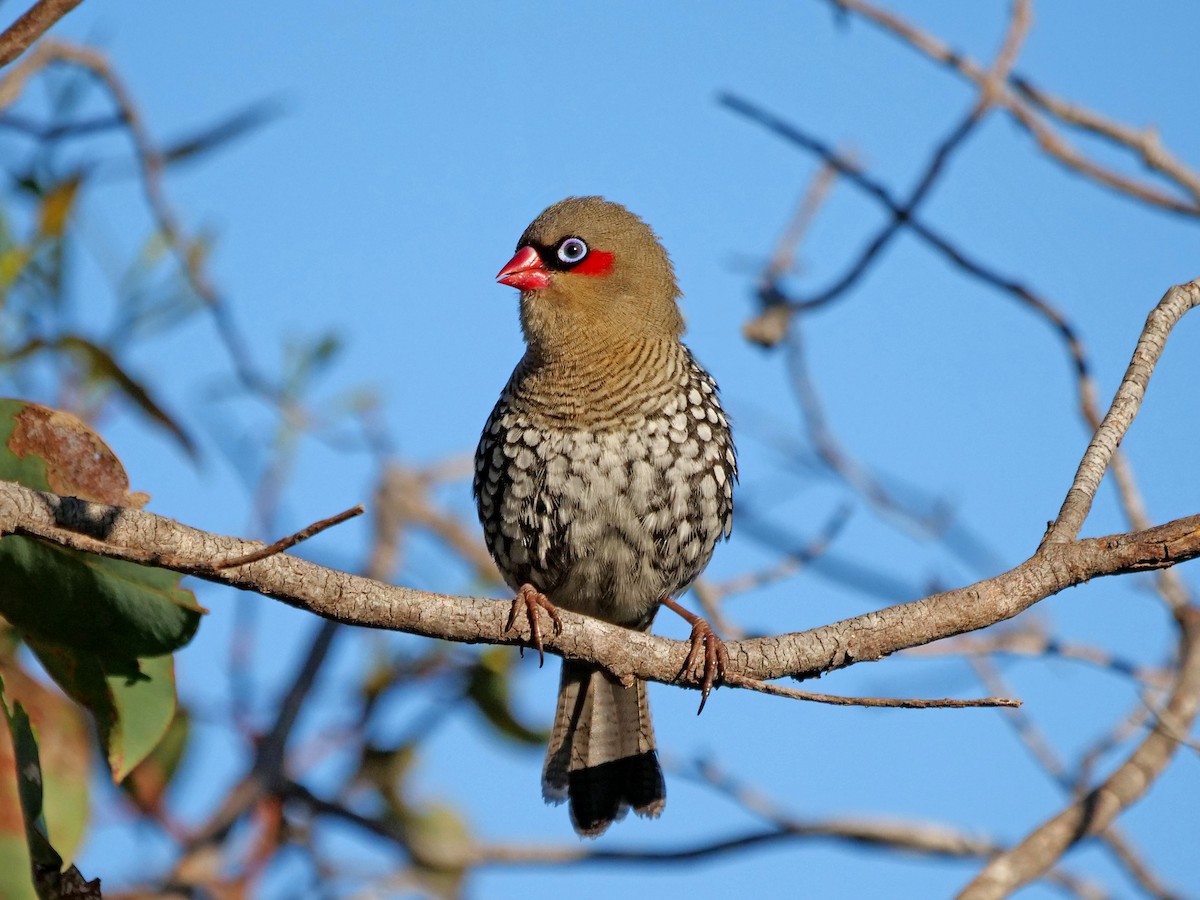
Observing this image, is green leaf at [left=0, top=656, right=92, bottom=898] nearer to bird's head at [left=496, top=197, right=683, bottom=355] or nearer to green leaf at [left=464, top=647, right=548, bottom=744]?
bird's head at [left=496, top=197, right=683, bottom=355]

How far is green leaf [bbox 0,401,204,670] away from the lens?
10.8 feet

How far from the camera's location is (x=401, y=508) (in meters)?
6.77

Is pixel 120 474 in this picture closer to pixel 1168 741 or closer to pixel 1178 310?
pixel 1178 310

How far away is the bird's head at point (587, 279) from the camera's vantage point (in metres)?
5.31

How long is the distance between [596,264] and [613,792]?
2.06 metres

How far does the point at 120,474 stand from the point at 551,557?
2.08 metres

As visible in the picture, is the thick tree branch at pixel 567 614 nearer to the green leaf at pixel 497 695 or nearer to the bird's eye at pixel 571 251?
the bird's eye at pixel 571 251

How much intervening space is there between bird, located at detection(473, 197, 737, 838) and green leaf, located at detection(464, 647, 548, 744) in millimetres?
538

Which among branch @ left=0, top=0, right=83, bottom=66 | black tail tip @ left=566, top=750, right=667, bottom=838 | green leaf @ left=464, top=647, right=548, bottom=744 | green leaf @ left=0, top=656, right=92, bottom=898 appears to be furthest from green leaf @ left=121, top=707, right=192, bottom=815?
branch @ left=0, top=0, right=83, bottom=66

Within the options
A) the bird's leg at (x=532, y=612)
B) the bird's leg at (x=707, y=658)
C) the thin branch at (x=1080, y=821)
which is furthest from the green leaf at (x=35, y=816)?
the thin branch at (x=1080, y=821)

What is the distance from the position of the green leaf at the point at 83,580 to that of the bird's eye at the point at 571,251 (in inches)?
94.2

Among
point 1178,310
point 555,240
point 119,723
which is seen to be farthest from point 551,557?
point 1178,310

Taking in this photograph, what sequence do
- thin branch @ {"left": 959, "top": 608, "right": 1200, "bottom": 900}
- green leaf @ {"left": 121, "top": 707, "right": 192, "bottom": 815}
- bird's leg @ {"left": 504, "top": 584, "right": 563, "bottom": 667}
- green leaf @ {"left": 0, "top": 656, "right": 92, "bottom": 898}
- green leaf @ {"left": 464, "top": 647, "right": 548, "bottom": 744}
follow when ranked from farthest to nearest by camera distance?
green leaf @ {"left": 464, "top": 647, "right": 548, "bottom": 744} < green leaf @ {"left": 121, "top": 707, "right": 192, "bottom": 815} < thin branch @ {"left": 959, "top": 608, "right": 1200, "bottom": 900} < bird's leg @ {"left": 504, "top": 584, "right": 563, "bottom": 667} < green leaf @ {"left": 0, "top": 656, "right": 92, "bottom": 898}

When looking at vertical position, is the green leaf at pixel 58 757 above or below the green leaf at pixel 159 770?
below
